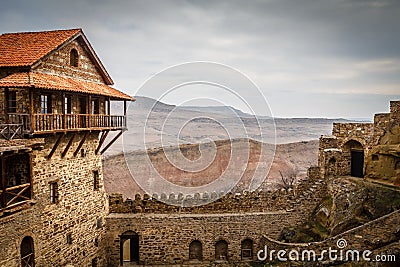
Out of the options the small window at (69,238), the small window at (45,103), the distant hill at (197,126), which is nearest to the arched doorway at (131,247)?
the small window at (69,238)

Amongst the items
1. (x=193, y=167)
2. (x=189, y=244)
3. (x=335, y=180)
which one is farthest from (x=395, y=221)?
(x=193, y=167)

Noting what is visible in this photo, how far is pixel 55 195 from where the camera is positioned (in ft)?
54.7

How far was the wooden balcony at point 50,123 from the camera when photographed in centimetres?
1376

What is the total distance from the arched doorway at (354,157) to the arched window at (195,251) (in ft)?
33.2

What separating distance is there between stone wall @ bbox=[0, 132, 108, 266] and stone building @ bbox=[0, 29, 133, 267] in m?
0.04

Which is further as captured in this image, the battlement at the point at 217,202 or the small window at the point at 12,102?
the battlement at the point at 217,202

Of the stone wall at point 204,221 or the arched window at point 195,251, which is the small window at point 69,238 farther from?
the arched window at point 195,251

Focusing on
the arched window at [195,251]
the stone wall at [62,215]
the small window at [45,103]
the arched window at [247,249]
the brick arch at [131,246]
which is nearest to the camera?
the stone wall at [62,215]

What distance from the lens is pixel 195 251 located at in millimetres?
21422

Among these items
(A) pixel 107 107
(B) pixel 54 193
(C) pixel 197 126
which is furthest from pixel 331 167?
(C) pixel 197 126

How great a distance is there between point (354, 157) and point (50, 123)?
18031 mm

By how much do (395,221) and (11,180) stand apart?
16.8 meters

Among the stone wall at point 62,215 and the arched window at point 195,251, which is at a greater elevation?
the stone wall at point 62,215

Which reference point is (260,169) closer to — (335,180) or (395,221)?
(335,180)
